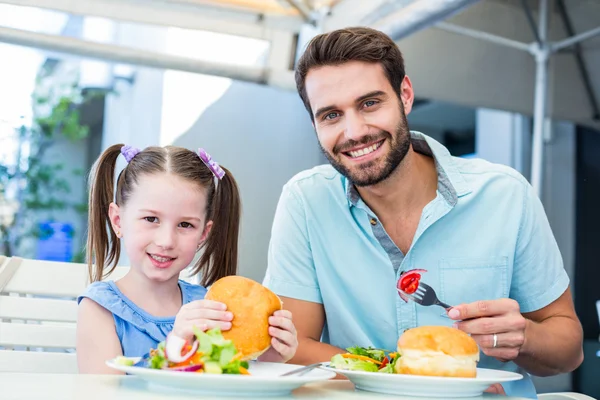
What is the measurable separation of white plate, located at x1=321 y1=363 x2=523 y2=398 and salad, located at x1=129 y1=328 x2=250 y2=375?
21cm

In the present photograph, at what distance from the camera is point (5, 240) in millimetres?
9438

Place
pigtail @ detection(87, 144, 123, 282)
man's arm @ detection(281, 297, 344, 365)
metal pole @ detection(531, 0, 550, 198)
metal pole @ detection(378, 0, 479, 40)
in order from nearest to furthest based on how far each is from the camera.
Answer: man's arm @ detection(281, 297, 344, 365), pigtail @ detection(87, 144, 123, 282), metal pole @ detection(378, 0, 479, 40), metal pole @ detection(531, 0, 550, 198)

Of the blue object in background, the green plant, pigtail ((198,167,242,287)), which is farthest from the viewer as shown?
the blue object in background

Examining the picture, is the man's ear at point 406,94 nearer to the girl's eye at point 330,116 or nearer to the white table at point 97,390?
the girl's eye at point 330,116

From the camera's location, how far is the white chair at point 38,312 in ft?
6.84

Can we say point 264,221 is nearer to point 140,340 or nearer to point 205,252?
point 205,252

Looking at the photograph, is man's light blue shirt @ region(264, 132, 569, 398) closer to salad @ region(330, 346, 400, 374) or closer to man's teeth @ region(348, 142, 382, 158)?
man's teeth @ region(348, 142, 382, 158)

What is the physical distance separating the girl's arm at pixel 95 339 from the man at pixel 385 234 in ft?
1.67

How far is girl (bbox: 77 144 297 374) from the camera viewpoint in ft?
6.20

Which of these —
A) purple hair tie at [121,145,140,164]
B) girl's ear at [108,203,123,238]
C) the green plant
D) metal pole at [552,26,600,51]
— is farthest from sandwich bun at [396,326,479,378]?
the green plant

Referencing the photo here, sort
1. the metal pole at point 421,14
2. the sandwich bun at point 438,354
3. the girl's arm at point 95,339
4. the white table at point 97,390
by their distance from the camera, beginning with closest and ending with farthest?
the white table at point 97,390 < the sandwich bun at point 438,354 < the girl's arm at point 95,339 < the metal pole at point 421,14

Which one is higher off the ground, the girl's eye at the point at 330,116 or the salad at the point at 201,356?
the girl's eye at the point at 330,116

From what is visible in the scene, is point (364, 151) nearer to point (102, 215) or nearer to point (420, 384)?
point (102, 215)

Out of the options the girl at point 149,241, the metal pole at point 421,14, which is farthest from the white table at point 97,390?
the metal pole at point 421,14
